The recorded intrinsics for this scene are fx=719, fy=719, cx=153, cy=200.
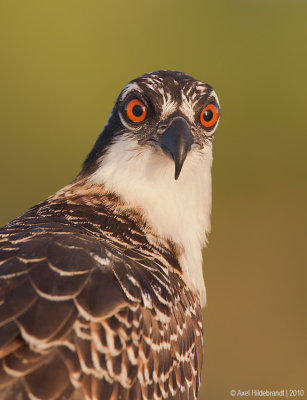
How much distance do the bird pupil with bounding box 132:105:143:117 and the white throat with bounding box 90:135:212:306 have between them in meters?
0.23

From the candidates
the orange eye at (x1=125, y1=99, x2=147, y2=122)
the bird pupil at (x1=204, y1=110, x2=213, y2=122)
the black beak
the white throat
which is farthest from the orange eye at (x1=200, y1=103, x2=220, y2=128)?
the orange eye at (x1=125, y1=99, x2=147, y2=122)

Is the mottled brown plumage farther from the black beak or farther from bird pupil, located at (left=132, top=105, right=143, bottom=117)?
bird pupil, located at (left=132, top=105, right=143, bottom=117)

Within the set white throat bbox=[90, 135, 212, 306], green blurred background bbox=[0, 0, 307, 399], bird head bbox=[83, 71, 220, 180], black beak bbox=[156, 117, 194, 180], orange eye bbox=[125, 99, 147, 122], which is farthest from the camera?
green blurred background bbox=[0, 0, 307, 399]

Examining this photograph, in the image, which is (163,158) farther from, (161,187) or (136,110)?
(136,110)

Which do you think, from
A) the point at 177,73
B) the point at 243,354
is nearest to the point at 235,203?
the point at 243,354

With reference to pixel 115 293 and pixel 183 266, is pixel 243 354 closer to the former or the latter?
pixel 183 266

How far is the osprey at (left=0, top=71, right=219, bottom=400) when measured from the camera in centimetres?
453

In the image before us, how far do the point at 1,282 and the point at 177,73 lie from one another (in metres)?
2.98

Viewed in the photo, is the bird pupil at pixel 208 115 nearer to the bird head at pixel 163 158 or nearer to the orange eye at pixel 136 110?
the bird head at pixel 163 158

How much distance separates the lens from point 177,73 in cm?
686

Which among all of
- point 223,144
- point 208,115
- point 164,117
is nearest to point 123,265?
point 164,117

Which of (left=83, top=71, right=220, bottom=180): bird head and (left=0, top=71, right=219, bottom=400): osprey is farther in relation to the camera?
(left=83, top=71, right=220, bottom=180): bird head

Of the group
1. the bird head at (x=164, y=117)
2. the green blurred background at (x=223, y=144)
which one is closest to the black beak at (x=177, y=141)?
the bird head at (x=164, y=117)

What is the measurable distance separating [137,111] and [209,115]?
70cm
